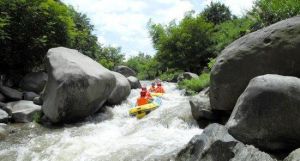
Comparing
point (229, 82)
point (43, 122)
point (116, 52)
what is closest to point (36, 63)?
point (43, 122)

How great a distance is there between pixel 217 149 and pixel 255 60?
2.68 m

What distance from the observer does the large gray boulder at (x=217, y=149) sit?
528 cm

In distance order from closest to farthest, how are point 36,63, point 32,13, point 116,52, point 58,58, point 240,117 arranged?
point 240,117
point 58,58
point 32,13
point 36,63
point 116,52

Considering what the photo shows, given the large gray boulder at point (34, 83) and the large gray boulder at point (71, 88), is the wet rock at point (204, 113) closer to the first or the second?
the large gray boulder at point (71, 88)

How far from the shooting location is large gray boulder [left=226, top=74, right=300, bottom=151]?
5.66 meters

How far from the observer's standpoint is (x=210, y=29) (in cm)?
2850

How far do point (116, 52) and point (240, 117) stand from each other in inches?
1697

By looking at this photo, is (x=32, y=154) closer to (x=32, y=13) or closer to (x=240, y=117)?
(x=240, y=117)

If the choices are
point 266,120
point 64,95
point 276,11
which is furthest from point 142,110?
point 276,11

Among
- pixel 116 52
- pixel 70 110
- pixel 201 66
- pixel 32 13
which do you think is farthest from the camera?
pixel 116 52

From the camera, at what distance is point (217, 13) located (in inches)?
1427

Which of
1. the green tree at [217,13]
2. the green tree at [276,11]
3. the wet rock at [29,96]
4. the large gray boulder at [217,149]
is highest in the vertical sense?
the green tree at [217,13]

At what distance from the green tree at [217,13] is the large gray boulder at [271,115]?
3089 cm

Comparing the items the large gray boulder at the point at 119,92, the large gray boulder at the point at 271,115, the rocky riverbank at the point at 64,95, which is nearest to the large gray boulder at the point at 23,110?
the rocky riverbank at the point at 64,95
